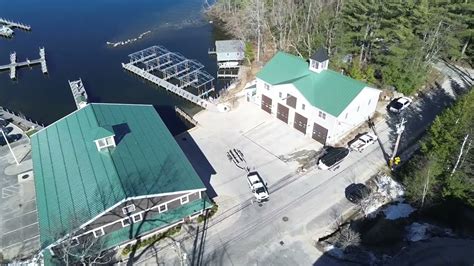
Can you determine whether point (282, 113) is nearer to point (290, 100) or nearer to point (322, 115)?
point (290, 100)

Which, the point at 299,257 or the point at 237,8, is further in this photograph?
the point at 237,8

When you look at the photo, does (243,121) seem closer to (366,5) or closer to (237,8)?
(366,5)

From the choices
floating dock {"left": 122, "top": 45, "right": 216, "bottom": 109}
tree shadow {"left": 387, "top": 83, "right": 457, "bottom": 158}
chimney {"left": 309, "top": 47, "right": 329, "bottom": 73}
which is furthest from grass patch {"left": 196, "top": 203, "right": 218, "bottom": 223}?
tree shadow {"left": 387, "top": 83, "right": 457, "bottom": 158}

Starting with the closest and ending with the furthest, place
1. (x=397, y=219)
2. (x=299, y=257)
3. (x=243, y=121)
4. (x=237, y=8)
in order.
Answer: (x=299, y=257) → (x=397, y=219) → (x=243, y=121) → (x=237, y=8)

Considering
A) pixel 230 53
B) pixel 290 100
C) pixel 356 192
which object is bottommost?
pixel 356 192

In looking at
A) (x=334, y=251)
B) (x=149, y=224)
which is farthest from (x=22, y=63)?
(x=334, y=251)

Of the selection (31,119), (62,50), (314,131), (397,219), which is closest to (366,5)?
(314,131)

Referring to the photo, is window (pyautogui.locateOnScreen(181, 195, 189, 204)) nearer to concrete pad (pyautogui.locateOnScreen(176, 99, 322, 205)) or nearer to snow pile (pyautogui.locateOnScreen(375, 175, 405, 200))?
concrete pad (pyautogui.locateOnScreen(176, 99, 322, 205))
